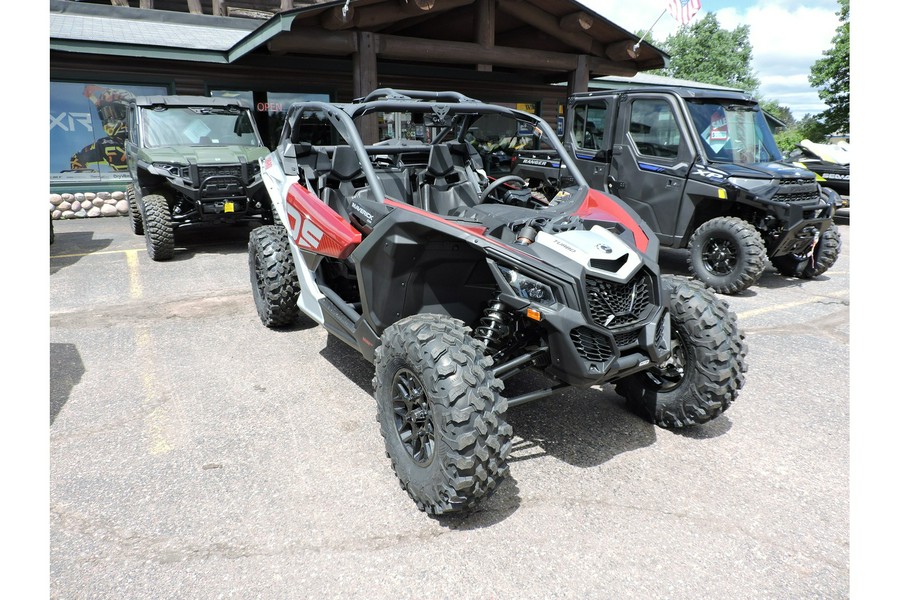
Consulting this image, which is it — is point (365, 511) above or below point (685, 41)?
below

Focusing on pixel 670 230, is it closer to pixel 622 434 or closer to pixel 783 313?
pixel 783 313

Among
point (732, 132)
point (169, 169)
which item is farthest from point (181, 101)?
point (732, 132)

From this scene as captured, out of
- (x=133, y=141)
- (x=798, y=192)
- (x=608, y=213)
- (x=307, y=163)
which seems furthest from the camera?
(x=133, y=141)

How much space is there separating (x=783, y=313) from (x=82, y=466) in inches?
230

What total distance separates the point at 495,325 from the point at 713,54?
67.7m

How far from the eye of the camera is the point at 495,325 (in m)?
2.94

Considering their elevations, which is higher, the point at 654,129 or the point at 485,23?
the point at 485,23

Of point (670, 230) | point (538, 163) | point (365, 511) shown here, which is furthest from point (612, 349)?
point (538, 163)

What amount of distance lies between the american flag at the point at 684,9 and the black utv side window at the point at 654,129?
4.20m

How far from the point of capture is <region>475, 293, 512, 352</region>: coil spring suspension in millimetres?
2930

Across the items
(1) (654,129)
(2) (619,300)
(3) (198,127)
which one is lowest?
(2) (619,300)

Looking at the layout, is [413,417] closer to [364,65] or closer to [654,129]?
[654,129]

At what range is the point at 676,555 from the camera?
2461mm

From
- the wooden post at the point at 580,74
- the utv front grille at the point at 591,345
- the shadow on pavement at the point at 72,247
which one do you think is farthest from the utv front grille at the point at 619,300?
the wooden post at the point at 580,74
